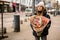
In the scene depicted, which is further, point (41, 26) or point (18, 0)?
point (18, 0)

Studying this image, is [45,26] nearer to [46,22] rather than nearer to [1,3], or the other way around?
[46,22]

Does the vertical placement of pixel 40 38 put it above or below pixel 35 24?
below

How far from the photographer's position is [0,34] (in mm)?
13719

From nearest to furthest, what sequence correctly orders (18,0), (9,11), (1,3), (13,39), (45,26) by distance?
(45,26) < (13,39) < (1,3) < (9,11) < (18,0)

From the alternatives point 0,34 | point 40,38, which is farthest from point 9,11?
point 40,38

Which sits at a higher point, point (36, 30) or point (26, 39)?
point (36, 30)

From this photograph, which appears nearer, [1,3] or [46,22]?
[46,22]

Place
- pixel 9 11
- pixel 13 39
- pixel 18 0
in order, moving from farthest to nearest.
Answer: pixel 18 0, pixel 9 11, pixel 13 39

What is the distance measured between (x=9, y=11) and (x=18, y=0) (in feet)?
21.1

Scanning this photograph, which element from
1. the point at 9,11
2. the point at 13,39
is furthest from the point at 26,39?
the point at 9,11

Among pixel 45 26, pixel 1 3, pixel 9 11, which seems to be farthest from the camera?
pixel 9 11

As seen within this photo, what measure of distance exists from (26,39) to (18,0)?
5312cm

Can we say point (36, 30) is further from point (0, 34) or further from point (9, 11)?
point (9, 11)

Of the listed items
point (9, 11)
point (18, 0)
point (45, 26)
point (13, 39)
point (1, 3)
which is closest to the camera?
point (45, 26)
